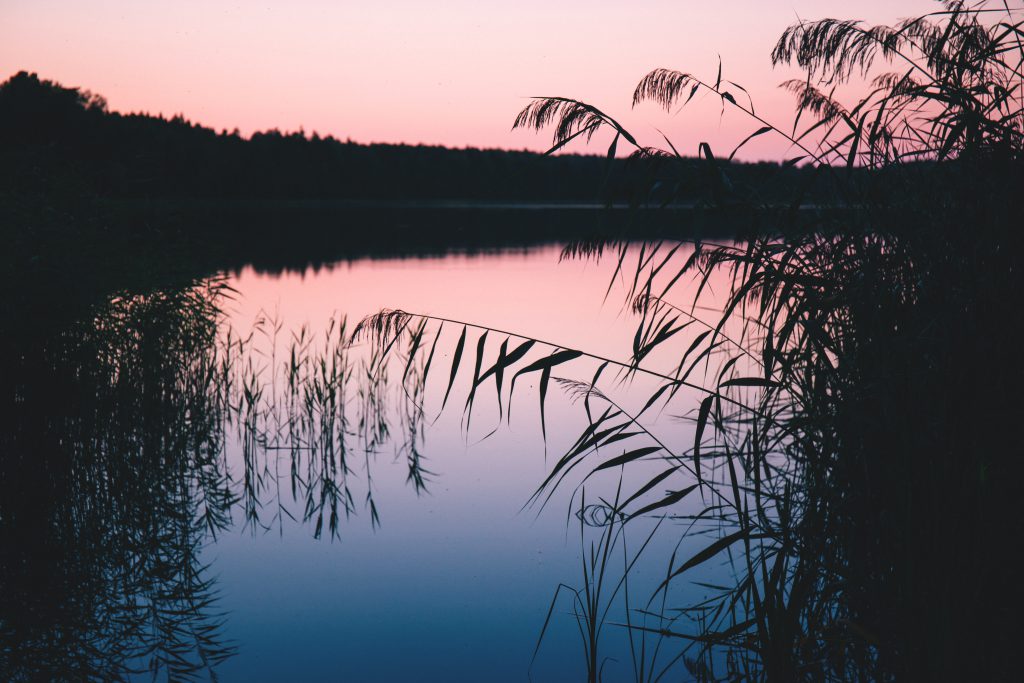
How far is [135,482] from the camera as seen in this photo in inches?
205

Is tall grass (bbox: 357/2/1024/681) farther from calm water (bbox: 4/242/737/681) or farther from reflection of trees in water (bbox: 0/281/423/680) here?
reflection of trees in water (bbox: 0/281/423/680)

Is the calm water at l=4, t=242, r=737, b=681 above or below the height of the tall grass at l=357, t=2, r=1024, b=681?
below

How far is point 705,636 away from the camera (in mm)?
2623

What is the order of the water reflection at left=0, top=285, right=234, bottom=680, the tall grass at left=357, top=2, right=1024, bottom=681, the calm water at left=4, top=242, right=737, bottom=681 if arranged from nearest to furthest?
the tall grass at left=357, top=2, right=1024, bottom=681 < the water reflection at left=0, top=285, right=234, bottom=680 < the calm water at left=4, top=242, right=737, bottom=681

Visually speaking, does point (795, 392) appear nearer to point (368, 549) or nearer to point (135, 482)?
point (368, 549)

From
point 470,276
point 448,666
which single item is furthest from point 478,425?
point 470,276

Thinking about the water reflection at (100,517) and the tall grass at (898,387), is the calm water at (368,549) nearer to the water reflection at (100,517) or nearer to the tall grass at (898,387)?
the water reflection at (100,517)

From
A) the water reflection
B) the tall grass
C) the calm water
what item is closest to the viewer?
the tall grass

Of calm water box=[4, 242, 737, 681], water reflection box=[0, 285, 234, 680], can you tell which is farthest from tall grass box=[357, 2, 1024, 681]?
water reflection box=[0, 285, 234, 680]

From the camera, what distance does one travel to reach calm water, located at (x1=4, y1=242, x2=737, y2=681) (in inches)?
152

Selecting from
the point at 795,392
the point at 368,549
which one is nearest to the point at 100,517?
the point at 368,549

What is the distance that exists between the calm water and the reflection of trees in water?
0.8 inches

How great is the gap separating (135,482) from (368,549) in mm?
1601

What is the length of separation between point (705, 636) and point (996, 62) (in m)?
2.37
